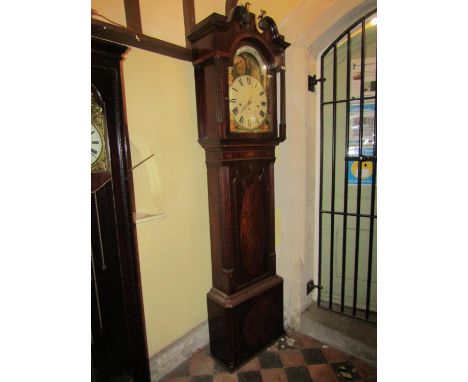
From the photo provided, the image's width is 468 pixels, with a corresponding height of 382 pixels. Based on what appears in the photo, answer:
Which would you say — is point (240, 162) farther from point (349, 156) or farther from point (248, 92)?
point (349, 156)

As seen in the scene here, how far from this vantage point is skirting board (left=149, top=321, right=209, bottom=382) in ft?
5.00

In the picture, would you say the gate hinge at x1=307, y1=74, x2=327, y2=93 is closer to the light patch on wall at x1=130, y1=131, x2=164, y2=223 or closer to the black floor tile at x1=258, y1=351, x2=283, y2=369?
the light patch on wall at x1=130, y1=131, x2=164, y2=223

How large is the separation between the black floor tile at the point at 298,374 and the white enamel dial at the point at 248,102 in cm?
150

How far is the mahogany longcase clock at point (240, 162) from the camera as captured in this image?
4.59 ft

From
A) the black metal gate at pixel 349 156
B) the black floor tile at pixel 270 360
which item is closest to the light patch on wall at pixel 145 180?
the black floor tile at pixel 270 360

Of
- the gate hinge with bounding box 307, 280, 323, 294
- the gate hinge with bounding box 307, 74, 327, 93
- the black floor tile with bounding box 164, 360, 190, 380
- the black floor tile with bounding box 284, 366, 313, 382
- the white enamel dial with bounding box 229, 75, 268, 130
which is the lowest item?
the black floor tile with bounding box 284, 366, 313, 382

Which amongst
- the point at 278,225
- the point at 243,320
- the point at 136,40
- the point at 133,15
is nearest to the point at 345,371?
the point at 243,320

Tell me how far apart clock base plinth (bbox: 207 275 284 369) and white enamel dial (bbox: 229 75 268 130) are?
3.33 ft

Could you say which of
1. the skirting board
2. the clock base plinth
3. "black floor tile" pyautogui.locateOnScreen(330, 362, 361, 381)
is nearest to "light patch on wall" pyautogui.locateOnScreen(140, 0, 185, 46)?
the clock base plinth

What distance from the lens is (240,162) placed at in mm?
1537
